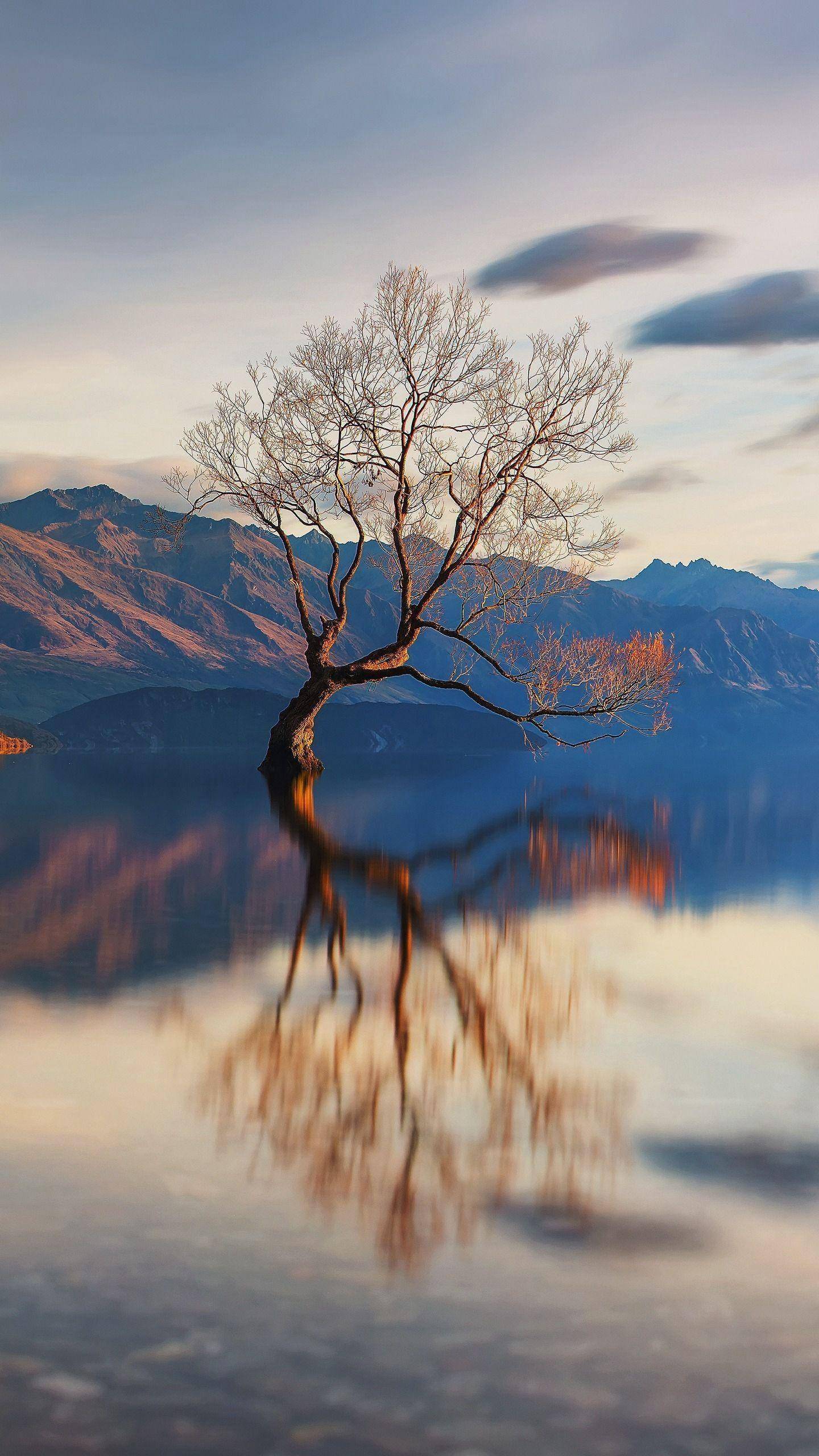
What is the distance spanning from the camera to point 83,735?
112 meters

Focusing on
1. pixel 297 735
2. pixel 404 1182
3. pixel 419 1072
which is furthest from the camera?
pixel 297 735

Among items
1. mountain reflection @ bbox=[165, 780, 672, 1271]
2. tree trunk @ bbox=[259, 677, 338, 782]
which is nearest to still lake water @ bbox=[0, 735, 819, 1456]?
mountain reflection @ bbox=[165, 780, 672, 1271]

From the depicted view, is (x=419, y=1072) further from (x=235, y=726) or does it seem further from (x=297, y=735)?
(x=235, y=726)

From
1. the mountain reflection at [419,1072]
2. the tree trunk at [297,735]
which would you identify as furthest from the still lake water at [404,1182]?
the tree trunk at [297,735]

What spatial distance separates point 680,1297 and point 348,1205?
1323 mm

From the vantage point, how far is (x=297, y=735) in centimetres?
4031

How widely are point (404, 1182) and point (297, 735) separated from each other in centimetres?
3551

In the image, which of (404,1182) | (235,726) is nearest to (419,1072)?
(404,1182)

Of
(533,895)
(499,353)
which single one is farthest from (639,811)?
(533,895)

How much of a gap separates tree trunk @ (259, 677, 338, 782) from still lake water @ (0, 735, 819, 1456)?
83.7ft

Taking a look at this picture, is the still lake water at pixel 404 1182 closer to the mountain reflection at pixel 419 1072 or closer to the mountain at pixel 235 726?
the mountain reflection at pixel 419 1072

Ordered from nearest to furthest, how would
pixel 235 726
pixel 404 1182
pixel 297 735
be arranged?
pixel 404 1182
pixel 297 735
pixel 235 726

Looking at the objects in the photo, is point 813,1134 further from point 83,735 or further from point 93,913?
point 83,735

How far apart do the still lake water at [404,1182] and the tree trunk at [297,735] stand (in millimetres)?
25523
